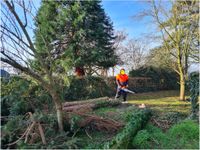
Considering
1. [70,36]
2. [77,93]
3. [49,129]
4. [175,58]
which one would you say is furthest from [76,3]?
[49,129]

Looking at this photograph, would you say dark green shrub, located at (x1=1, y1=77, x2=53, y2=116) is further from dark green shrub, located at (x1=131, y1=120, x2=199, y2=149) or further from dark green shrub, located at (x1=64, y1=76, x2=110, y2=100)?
dark green shrub, located at (x1=64, y1=76, x2=110, y2=100)

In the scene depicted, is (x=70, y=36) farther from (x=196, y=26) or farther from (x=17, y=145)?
(x=17, y=145)

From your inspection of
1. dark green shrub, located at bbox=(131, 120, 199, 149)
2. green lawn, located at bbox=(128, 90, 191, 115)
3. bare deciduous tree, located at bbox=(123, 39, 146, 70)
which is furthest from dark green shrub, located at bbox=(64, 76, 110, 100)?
bare deciduous tree, located at bbox=(123, 39, 146, 70)

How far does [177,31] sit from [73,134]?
33.9ft

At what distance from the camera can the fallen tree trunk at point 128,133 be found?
14.0ft

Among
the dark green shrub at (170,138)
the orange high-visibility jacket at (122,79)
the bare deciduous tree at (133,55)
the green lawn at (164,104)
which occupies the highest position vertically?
the bare deciduous tree at (133,55)

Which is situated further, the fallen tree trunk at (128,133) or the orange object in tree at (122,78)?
the orange object in tree at (122,78)

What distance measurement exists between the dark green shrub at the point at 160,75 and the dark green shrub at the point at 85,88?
5.34m

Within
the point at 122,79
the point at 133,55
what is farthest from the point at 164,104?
the point at 133,55

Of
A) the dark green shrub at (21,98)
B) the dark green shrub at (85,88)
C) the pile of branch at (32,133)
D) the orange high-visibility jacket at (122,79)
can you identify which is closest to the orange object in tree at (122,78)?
the orange high-visibility jacket at (122,79)

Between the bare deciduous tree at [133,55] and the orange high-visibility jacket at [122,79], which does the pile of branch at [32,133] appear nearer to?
the orange high-visibility jacket at [122,79]

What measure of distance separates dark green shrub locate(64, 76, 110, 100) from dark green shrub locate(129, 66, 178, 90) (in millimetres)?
5336

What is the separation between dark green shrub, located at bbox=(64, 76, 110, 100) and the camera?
13.6m

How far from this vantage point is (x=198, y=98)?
6.30 metres
